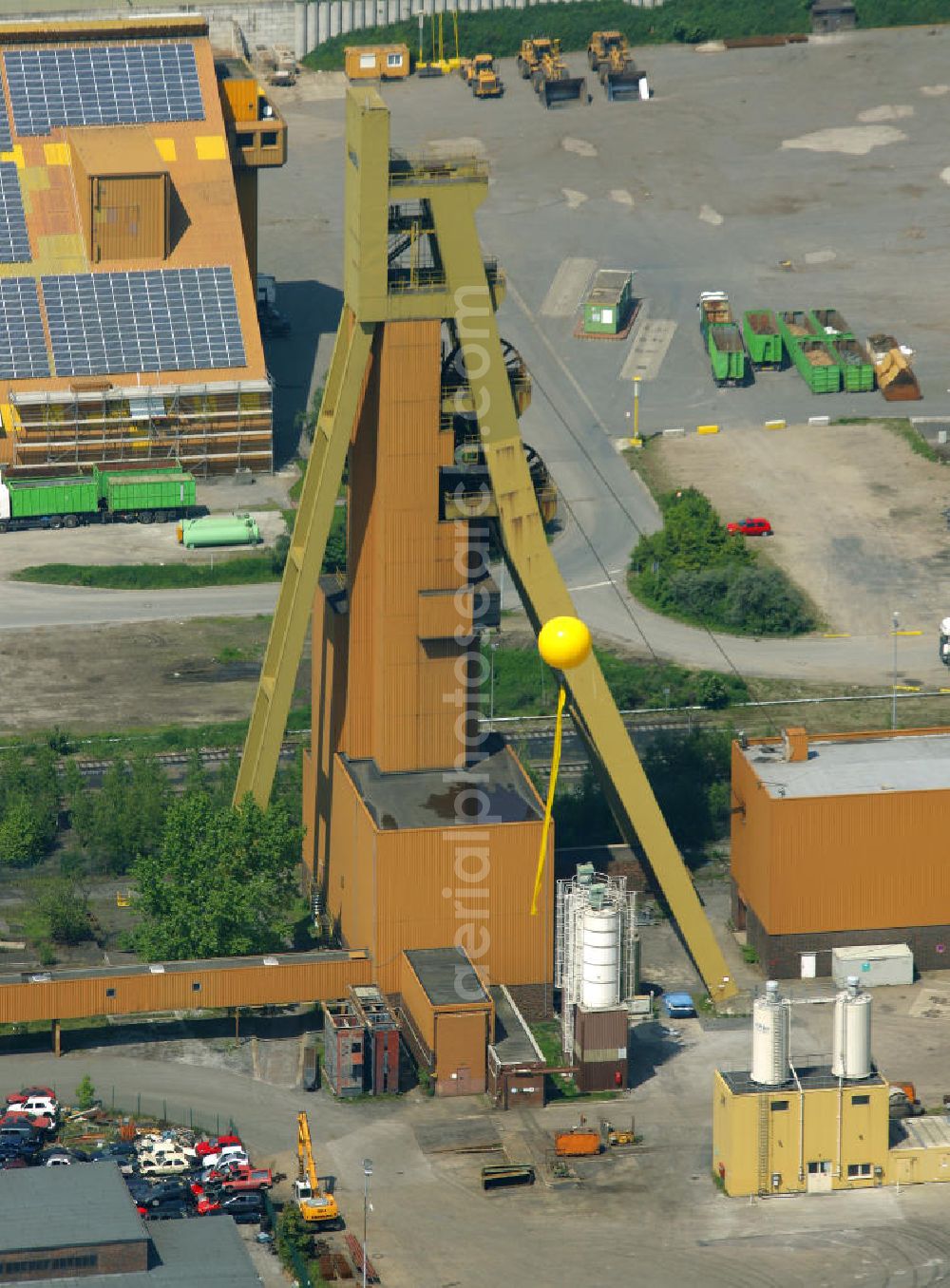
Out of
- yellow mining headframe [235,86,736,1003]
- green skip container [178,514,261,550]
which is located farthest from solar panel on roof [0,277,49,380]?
yellow mining headframe [235,86,736,1003]

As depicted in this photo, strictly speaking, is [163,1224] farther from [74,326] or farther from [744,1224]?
[74,326]

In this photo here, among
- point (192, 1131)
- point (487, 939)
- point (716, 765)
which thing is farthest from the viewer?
point (716, 765)

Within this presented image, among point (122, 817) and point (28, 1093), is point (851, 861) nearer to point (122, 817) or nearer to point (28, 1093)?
point (122, 817)

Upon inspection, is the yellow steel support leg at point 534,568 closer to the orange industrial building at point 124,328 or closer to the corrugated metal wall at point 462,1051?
the corrugated metal wall at point 462,1051

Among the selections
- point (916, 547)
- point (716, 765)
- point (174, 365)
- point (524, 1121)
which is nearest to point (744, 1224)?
point (524, 1121)

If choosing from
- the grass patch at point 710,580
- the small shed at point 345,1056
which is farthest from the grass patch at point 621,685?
the small shed at point 345,1056

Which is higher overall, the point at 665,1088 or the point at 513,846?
the point at 513,846
